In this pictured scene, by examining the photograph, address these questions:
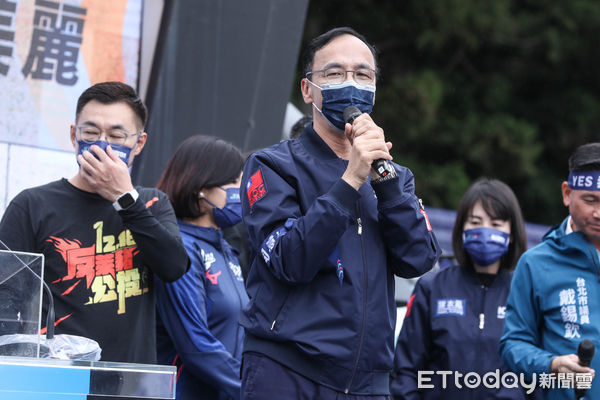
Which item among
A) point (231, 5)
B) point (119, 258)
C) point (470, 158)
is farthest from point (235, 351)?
point (470, 158)

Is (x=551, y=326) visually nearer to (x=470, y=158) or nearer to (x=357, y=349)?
(x=357, y=349)

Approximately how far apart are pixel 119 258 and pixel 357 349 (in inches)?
50.5

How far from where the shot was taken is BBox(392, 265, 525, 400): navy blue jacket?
4605mm

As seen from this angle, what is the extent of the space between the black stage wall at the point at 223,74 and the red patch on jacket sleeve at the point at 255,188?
294cm

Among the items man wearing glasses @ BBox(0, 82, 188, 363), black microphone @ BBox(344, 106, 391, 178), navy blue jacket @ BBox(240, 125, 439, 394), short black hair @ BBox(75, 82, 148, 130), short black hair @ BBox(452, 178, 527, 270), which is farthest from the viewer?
short black hair @ BBox(452, 178, 527, 270)

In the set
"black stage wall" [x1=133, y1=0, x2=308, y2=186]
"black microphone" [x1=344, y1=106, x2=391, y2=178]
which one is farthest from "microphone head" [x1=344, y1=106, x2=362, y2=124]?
"black stage wall" [x1=133, y1=0, x2=308, y2=186]

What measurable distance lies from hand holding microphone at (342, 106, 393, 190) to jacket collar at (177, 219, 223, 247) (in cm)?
158

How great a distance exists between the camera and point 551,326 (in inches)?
155

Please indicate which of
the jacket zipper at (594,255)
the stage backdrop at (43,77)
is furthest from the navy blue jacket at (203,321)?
the jacket zipper at (594,255)

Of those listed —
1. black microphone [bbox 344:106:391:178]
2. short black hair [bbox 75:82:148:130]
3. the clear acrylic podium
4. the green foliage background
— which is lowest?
the clear acrylic podium

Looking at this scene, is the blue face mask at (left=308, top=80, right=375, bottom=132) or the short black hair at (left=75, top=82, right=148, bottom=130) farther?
the short black hair at (left=75, top=82, right=148, bottom=130)

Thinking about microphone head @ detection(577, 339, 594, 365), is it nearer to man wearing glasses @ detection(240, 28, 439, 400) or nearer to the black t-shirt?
man wearing glasses @ detection(240, 28, 439, 400)

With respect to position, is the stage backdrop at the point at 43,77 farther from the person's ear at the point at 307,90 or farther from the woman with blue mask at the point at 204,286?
the person's ear at the point at 307,90

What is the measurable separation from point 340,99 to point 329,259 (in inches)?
23.5
